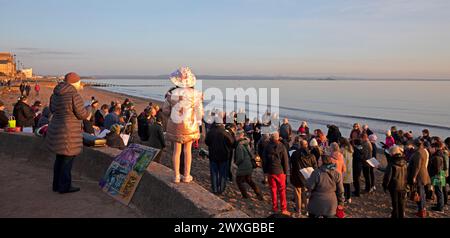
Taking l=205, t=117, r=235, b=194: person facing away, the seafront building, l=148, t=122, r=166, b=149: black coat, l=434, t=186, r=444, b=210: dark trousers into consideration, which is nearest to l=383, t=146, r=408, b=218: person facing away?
l=434, t=186, r=444, b=210: dark trousers

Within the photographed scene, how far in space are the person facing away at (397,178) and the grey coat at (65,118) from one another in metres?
5.26

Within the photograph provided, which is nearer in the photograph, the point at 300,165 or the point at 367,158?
the point at 300,165

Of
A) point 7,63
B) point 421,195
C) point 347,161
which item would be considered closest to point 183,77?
point 347,161

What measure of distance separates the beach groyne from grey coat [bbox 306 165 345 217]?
197 centimetres

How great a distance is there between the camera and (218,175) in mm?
8562

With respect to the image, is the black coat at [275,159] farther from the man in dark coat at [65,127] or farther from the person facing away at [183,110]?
the man in dark coat at [65,127]

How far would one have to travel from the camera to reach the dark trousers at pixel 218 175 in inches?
327

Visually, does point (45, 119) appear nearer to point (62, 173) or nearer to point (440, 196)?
point (62, 173)

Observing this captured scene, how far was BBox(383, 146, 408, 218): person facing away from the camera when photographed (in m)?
6.54

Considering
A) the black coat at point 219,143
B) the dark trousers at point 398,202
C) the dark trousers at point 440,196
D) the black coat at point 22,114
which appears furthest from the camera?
the black coat at point 22,114

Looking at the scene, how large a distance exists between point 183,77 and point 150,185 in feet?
4.70

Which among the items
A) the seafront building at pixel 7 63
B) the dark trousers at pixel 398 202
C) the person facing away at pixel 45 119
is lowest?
the dark trousers at pixel 398 202

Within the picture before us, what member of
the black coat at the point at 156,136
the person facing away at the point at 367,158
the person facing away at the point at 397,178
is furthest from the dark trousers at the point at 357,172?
the black coat at the point at 156,136
